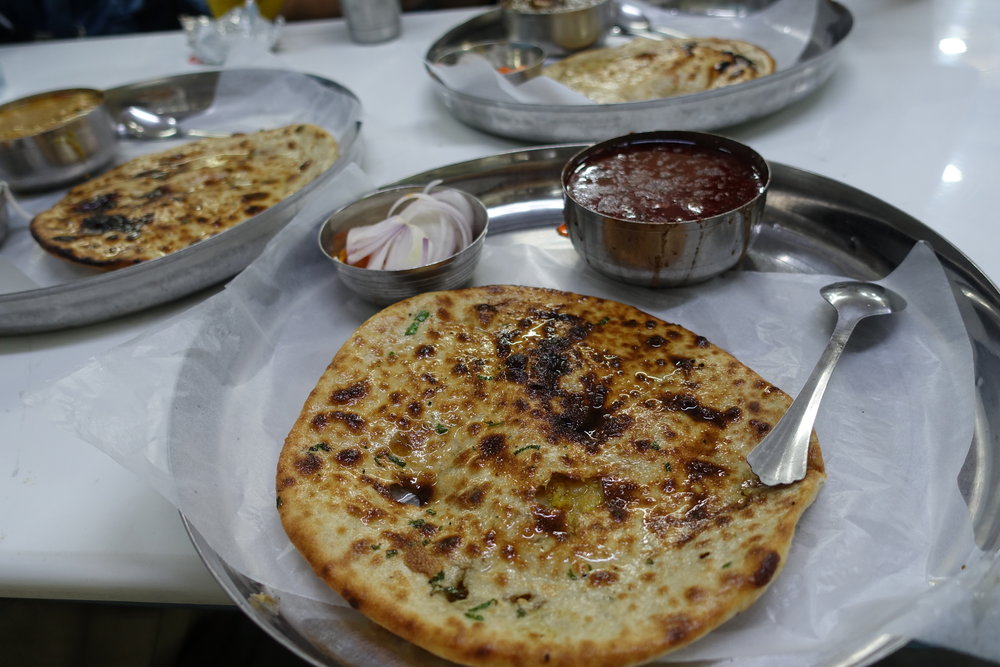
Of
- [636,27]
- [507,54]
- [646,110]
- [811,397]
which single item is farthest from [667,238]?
[636,27]

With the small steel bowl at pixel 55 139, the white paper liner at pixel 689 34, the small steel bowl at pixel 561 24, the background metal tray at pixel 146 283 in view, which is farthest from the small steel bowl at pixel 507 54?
the small steel bowl at pixel 55 139

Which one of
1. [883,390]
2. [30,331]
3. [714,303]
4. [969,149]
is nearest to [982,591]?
[883,390]

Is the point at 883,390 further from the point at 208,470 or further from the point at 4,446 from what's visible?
the point at 4,446

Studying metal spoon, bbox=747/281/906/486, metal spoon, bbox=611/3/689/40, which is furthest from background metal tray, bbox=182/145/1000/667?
metal spoon, bbox=611/3/689/40

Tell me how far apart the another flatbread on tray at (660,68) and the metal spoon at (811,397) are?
1.57 meters

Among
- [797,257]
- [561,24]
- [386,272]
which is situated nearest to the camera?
[386,272]

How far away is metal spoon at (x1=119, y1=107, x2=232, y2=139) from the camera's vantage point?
3.61m

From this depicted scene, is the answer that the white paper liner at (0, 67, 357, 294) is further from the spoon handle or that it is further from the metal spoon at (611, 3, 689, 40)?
the spoon handle

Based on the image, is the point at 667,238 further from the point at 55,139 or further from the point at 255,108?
the point at 55,139

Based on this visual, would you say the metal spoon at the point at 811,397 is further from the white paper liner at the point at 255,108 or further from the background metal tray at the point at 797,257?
A: the white paper liner at the point at 255,108

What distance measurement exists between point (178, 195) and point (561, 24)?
7.08 feet

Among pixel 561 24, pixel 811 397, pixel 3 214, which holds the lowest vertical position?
pixel 3 214

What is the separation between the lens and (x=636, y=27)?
4.14m

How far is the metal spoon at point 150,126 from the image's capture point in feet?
11.8
